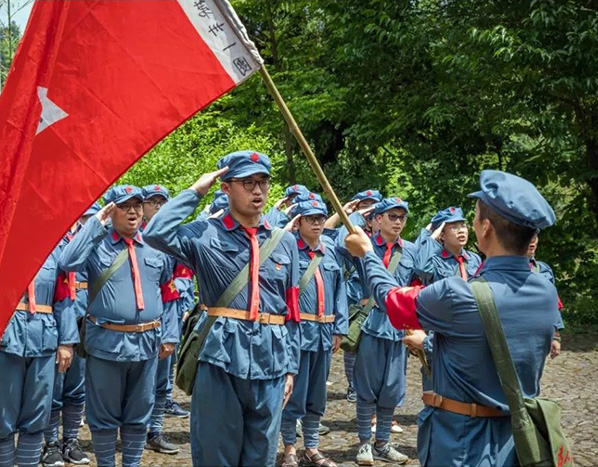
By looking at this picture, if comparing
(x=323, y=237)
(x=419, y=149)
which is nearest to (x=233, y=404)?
(x=323, y=237)

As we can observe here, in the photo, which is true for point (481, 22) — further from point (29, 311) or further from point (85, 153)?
point (85, 153)

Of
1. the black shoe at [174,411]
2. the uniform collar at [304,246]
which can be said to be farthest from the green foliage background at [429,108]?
the uniform collar at [304,246]

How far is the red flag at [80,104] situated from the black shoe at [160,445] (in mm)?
5083

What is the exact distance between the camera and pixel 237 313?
6.09 meters

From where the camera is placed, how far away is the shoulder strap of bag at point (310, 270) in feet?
32.0

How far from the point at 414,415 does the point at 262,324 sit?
5.98 m

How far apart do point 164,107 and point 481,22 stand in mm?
14362

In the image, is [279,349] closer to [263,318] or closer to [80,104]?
[263,318]

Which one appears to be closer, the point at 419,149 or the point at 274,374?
the point at 274,374

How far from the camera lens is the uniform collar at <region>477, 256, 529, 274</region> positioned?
4.82 meters

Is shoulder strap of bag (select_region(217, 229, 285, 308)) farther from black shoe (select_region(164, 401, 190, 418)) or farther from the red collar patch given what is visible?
black shoe (select_region(164, 401, 190, 418))

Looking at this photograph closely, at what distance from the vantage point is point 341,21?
A: 21.5 meters

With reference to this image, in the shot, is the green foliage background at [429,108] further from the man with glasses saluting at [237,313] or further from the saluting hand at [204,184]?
the saluting hand at [204,184]

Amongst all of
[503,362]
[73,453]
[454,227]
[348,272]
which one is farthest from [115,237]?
Answer: [348,272]
